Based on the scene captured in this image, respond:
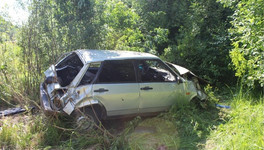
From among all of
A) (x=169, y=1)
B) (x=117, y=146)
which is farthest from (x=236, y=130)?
(x=169, y=1)

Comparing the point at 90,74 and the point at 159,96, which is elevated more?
the point at 90,74

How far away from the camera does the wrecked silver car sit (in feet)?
12.5

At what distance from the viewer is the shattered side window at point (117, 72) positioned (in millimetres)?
4004

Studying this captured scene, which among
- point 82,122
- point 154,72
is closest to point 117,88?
point 82,122

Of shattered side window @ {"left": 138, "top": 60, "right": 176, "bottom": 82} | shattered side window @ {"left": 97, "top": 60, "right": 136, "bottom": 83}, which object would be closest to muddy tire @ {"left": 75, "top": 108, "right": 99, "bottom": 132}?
shattered side window @ {"left": 97, "top": 60, "right": 136, "bottom": 83}

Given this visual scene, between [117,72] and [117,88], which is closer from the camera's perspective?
[117,88]

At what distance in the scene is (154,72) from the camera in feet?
15.3

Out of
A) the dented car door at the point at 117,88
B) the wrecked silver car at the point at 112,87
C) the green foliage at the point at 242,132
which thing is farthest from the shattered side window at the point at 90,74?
the green foliage at the point at 242,132

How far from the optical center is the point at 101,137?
11.9 feet

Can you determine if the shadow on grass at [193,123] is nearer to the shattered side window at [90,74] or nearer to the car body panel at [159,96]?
the car body panel at [159,96]

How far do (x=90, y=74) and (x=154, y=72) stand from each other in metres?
1.44

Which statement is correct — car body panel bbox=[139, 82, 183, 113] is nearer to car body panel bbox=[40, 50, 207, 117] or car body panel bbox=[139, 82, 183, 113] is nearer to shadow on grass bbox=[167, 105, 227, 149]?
car body panel bbox=[40, 50, 207, 117]

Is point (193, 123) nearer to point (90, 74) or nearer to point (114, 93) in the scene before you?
point (114, 93)

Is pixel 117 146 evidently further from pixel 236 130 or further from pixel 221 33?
pixel 221 33
